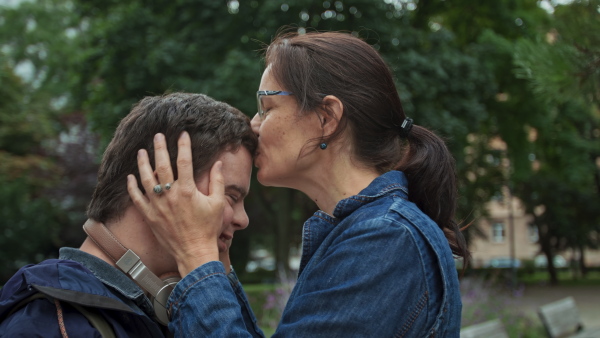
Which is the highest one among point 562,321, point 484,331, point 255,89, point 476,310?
point 255,89

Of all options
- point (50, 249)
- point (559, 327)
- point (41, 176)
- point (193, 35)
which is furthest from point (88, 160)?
point (559, 327)

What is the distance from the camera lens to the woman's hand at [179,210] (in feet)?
6.59

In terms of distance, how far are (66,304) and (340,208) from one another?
849mm

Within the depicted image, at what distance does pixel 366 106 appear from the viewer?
2.13 metres

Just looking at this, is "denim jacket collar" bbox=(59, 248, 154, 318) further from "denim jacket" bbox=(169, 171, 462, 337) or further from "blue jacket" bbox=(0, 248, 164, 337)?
"denim jacket" bbox=(169, 171, 462, 337)

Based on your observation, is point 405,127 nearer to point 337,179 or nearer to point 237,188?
point 337,179

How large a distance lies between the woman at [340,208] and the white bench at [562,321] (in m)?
7.45

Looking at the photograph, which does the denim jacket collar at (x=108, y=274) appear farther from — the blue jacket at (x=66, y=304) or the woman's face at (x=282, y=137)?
the woman's face at (x=282, y=137)

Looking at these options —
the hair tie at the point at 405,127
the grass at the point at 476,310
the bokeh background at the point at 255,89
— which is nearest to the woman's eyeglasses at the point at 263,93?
the hair tie at the point at 405,127

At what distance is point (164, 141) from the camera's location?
6.79 ft

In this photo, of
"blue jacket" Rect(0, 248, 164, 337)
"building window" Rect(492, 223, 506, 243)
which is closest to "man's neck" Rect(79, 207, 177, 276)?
"blue jacket" Rect(0, 248, 164, 337)

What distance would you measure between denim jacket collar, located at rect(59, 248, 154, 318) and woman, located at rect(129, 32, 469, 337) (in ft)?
0.41

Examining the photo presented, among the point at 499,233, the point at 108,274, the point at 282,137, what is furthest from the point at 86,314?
the point at 499,233

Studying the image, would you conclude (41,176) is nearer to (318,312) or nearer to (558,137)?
(558,137)
